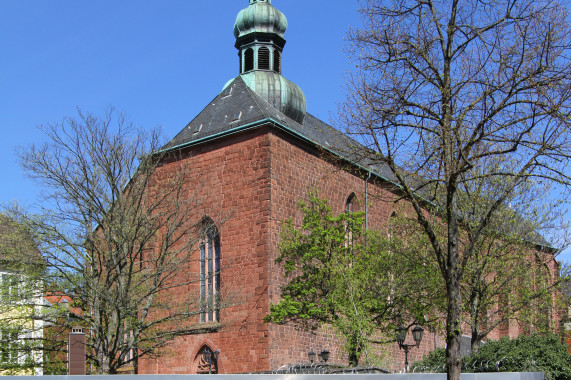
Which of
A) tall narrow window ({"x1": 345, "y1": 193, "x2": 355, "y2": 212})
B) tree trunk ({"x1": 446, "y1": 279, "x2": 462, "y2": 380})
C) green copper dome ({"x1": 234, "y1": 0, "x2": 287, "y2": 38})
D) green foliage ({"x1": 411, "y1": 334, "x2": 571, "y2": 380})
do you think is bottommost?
green foliage ({"x1": 411, "y1": 334, "x2": 571, "y2": 380})

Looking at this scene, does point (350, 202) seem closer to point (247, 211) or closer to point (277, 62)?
point (247, 211)

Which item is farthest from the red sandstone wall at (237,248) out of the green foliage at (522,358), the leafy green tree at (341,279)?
the green foliage at (522,358)

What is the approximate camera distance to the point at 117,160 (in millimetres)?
22203

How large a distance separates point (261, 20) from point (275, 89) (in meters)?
3.24

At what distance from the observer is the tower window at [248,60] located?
31.2 metres

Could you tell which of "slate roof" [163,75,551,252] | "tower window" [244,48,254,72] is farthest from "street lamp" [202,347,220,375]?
"tower window" [244,48,254,72]

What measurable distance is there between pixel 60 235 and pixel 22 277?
1971 millimetres

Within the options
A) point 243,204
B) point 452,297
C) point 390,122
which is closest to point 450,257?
point 452,297

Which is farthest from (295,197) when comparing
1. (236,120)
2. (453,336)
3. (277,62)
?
(453,336)

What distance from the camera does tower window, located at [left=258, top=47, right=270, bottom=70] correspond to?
3104 cm

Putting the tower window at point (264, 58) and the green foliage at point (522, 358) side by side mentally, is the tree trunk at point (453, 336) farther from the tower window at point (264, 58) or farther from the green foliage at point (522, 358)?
the tower window at point (264, 58)

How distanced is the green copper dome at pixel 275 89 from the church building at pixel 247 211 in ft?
2.57

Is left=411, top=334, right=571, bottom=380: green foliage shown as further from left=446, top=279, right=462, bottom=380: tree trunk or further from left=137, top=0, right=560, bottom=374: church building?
left=446, top=279, right=462, bottom=380: tree trunk

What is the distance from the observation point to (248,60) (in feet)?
103
